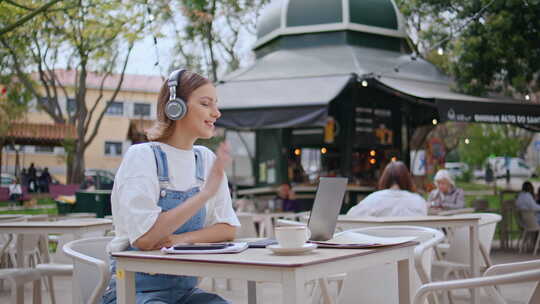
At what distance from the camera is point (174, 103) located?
2.72 meters

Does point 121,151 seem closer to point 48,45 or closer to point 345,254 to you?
point 48,45

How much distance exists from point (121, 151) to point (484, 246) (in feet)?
123

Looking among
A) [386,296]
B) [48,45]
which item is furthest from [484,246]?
[48,45]

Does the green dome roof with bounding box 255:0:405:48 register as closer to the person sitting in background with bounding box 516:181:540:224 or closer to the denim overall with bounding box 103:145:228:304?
the person sitting in background with bounding box 516:181:540:224

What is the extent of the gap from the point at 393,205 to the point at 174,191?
11.1 ft

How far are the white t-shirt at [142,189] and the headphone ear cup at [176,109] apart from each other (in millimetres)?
149

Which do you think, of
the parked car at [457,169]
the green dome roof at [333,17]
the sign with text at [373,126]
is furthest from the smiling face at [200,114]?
the parked car at [457,169]

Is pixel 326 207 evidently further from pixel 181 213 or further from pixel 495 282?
pixel 495 282

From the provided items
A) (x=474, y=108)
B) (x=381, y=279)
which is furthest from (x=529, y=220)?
(x=381, y=279)

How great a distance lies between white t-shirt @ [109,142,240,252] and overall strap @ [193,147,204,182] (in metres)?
0.03

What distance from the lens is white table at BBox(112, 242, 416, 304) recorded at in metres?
1.90

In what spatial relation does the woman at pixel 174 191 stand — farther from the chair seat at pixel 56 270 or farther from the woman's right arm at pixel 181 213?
the chair seat at pixel 56 270

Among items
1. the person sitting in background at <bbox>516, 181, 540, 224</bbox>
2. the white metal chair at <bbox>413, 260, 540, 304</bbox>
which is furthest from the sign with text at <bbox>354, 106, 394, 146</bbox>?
the white metal chair at <bbox>413, 260, 540, 304</bbox>

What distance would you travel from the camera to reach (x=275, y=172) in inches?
522
